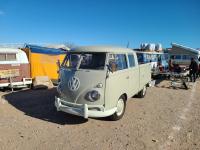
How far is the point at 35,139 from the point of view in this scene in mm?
5051

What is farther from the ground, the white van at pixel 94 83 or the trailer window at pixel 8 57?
the trailer window at pixel 8 57

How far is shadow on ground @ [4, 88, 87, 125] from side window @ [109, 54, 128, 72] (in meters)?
1.85

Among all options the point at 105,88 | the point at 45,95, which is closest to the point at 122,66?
the point at 105,88

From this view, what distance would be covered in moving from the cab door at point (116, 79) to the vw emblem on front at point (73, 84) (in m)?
0.84

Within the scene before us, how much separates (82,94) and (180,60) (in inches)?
1024

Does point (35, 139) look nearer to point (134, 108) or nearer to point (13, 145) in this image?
point (13, 145)

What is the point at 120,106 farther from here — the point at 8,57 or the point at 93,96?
the point at 8,57

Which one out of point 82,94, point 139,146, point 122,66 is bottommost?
point 139,146

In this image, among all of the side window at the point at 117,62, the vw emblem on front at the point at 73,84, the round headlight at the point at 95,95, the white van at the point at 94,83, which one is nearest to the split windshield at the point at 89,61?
the white van at the point at 94,83

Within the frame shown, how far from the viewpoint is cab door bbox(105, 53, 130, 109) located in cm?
585

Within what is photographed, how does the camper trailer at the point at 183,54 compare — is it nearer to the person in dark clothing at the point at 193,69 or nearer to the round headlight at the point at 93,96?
the person in dark clothing at the point at 193,69

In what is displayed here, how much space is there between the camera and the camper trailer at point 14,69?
34.7 ft

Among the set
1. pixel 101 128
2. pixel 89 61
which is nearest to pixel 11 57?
pixel 89 61

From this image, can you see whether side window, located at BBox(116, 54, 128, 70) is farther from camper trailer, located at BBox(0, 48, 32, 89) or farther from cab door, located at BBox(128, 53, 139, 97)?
camper trailer, located at BBox(0, 48, 32, 89)
